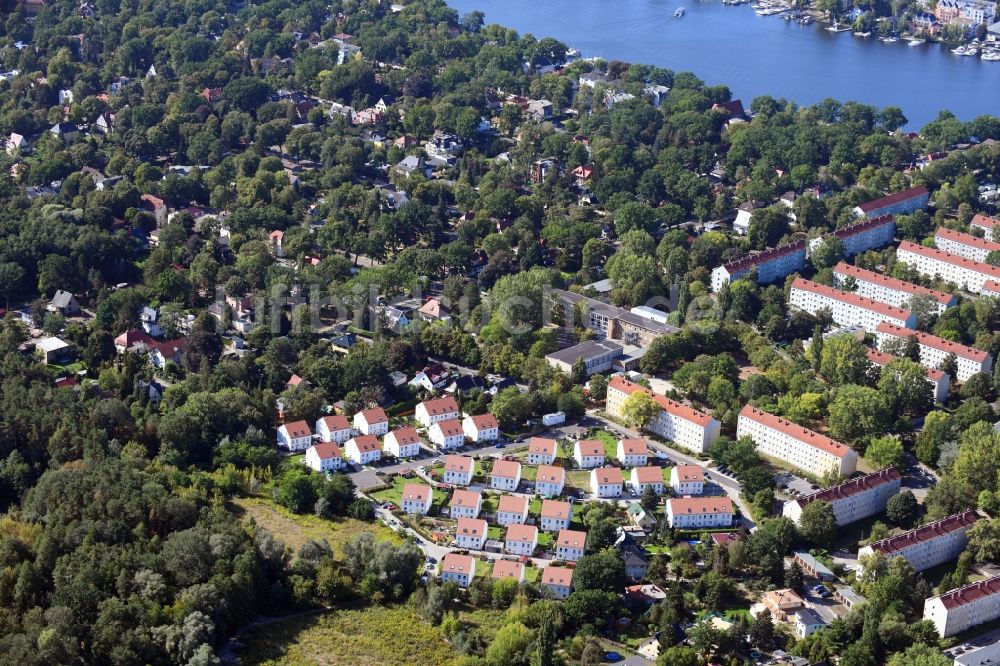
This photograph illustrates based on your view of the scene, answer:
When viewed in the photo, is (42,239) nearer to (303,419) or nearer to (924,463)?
(303,419)

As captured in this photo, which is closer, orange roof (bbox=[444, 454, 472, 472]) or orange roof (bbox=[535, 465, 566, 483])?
orange roof (bbox=[535, 465, 566, 483])

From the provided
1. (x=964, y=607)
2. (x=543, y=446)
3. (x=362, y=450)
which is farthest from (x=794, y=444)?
(x=362, y=450)

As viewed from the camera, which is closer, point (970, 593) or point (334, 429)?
point (970, 593)

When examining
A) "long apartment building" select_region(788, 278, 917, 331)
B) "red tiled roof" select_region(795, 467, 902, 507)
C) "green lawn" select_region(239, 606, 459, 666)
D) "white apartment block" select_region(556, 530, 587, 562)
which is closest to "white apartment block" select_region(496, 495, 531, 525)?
"white apartment block" select_region(556, 530, 587, 562)

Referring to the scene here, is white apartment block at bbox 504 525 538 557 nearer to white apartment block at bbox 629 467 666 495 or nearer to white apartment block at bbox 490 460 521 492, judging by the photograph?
white apartment block at bbox 490 460 521 492

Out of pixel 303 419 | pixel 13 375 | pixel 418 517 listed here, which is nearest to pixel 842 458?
pixel 418 517

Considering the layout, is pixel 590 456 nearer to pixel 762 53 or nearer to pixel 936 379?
pixel 936 379
